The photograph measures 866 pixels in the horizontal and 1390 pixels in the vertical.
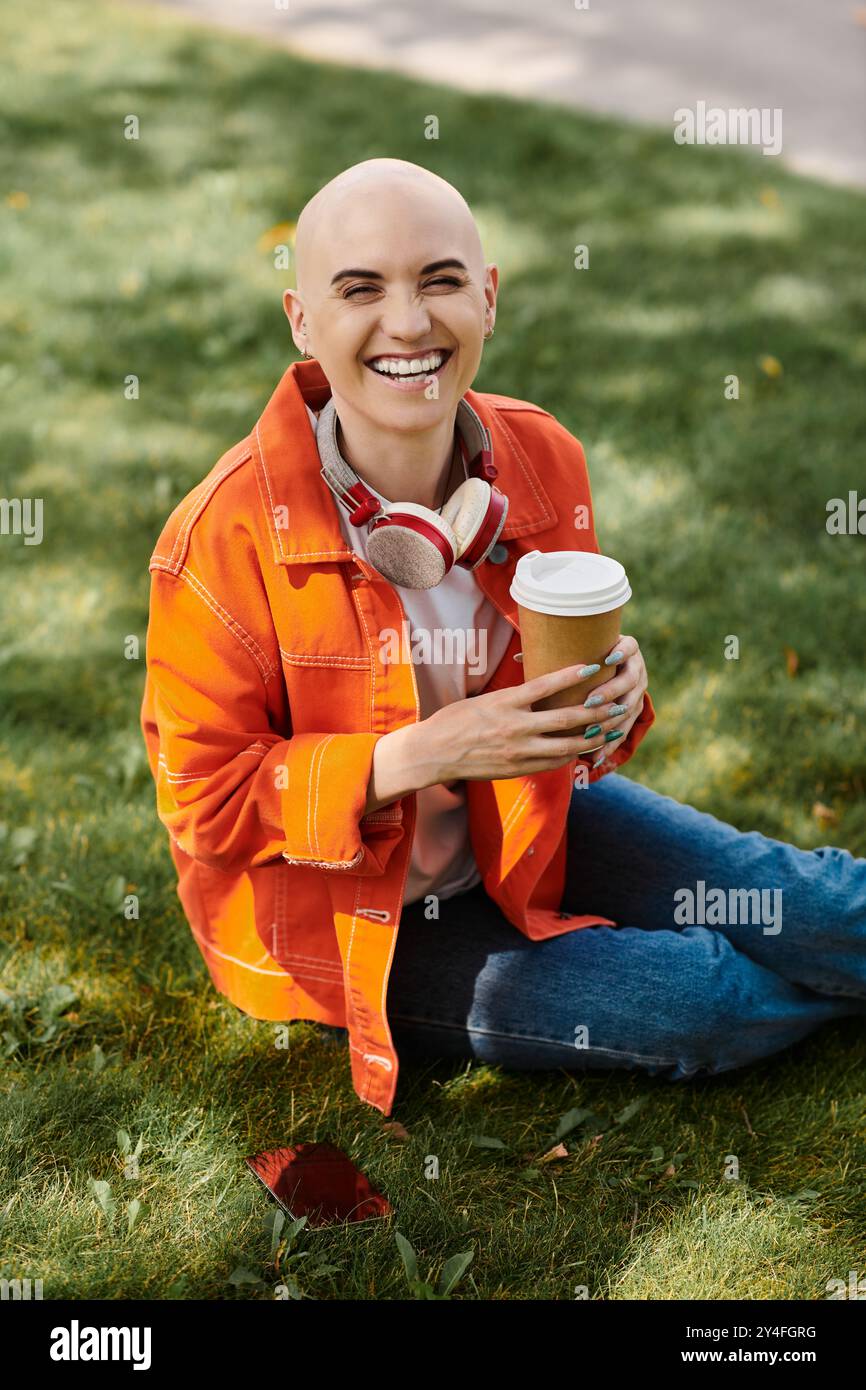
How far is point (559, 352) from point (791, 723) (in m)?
1.97

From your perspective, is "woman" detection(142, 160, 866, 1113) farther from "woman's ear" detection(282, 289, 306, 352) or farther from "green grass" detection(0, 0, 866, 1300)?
"green grass" detection(0, 0, 866, 1300)

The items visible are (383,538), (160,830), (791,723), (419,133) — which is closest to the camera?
(383,538)

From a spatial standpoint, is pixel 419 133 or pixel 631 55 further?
pixel 631 55

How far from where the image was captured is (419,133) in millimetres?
6582

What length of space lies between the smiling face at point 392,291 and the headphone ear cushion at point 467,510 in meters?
0.12

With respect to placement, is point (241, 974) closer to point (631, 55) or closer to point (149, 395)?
Answer: point (149, 395)

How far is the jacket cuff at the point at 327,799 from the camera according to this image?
2.49 metres

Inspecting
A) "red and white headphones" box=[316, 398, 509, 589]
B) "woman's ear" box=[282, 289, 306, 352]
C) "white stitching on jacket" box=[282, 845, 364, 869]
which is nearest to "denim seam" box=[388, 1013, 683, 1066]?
"white stitching on jacket" box=[282, 845, 364, 869]

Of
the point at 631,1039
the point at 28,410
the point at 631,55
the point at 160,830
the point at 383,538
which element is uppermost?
the point at 631,55

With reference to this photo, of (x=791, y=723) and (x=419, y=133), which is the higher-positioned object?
(x=419, y=133)

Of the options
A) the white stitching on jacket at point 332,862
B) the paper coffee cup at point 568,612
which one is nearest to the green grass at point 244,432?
the white stitching on jacket at point 332,862

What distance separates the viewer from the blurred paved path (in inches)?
287
